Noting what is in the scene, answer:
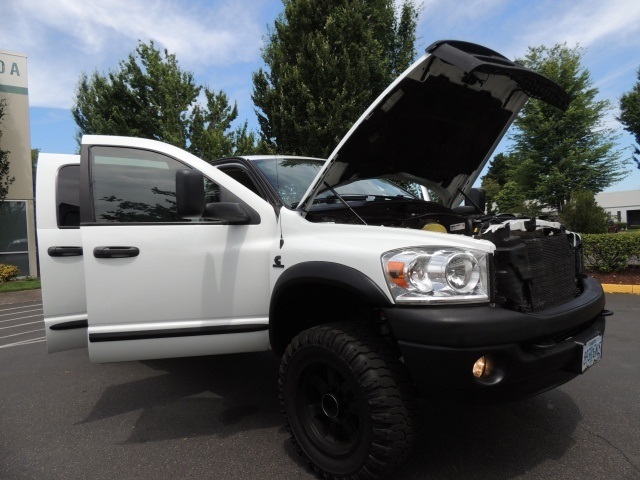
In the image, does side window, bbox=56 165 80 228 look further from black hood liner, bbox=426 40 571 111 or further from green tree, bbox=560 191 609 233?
green tree, bbox=560 191 609 233

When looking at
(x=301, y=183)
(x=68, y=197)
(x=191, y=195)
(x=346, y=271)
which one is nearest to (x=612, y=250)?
(x=301, y=183)

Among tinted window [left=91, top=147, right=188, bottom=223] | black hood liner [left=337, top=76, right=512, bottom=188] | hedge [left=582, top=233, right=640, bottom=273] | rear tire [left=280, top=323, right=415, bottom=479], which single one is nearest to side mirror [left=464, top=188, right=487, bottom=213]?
black hood liner [left=337, top=76, right=512, bottom=188]

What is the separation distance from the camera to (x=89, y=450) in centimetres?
270

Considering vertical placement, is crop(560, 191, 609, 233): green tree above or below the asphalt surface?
above

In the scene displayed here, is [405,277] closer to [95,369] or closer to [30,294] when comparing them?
[95,369]

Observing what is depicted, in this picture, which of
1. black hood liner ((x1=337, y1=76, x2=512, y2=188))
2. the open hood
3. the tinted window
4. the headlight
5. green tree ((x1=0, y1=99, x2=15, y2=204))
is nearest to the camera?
the headlight

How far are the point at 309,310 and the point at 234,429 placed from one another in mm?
982

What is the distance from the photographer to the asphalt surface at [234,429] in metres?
2.40

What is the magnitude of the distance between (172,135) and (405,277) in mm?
11543

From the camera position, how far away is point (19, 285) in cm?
1277

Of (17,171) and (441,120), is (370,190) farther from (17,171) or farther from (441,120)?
(17,171)

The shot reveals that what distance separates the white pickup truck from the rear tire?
1 cm

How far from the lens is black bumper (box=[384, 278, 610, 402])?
1862 millimetres

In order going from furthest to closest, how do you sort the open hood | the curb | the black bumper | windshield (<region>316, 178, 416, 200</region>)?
the curb
windshield (<region>316, 178, 416, 200</region>)
the open hood
the black bumper
